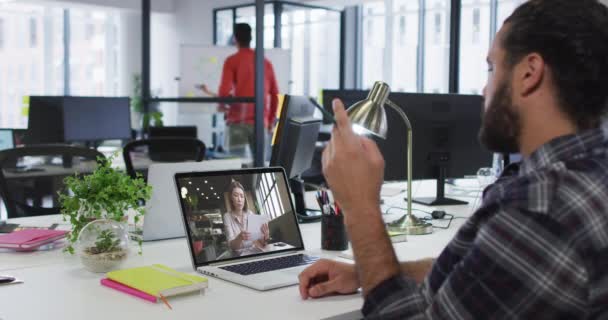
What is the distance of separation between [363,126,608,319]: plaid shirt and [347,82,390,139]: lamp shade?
78 cm

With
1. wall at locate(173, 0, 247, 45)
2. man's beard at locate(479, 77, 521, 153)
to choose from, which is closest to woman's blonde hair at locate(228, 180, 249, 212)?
man's beard at locate(479, 77, 521, 153)

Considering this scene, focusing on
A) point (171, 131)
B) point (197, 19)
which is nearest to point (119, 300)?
point (171, 131)

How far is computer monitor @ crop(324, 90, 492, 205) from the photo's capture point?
103 inches

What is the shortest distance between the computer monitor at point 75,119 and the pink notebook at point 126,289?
10.4ft

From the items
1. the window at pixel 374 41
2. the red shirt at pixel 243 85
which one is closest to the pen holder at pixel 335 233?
the red shirt at pixel 243 85

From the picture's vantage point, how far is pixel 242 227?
67.2 inches

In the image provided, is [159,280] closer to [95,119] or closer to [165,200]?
[165,200]

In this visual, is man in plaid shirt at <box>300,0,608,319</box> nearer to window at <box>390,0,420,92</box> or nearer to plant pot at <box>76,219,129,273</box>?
plant pot at <box>76,219,129,273</box>

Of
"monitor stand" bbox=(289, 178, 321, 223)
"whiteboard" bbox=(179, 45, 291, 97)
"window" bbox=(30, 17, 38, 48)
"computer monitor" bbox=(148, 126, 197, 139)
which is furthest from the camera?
"window" bbox=(30, 17, 38, 48)

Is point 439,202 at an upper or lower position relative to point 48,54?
lower

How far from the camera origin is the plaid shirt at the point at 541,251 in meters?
0.91

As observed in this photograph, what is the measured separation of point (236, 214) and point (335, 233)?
0.31m

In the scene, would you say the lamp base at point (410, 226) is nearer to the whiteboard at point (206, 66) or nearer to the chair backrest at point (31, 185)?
the chair backrest at point (31, 185)

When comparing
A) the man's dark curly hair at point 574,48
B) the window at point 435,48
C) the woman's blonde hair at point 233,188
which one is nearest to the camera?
the man's dark curly hair at point 574,48
